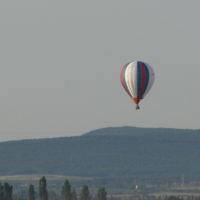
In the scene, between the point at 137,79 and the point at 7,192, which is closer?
the point at 137,79

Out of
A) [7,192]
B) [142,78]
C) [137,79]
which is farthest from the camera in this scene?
[7,192]

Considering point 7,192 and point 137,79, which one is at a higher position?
point 137,79

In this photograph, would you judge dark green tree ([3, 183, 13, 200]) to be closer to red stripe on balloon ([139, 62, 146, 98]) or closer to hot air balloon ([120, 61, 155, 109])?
hot air balloon ([120, 61, 155, 109])

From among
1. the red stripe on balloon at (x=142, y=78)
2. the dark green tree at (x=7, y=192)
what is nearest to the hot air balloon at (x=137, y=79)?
the red stripe on balloon at (x=142, y=78)

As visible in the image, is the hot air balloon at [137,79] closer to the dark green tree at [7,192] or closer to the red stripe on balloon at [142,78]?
the red stripe on balloon at [142,78]

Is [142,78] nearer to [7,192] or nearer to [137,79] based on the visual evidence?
[137,79]

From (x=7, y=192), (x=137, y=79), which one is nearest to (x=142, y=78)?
(x=137, y=79)

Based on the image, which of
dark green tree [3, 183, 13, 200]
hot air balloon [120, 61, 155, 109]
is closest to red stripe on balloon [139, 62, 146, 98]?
hot air balloon [120, 61, 155, 109]

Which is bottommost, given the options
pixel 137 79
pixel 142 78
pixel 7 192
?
pixel 7 192

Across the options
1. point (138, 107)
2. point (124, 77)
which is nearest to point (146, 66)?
point (124, 77)
